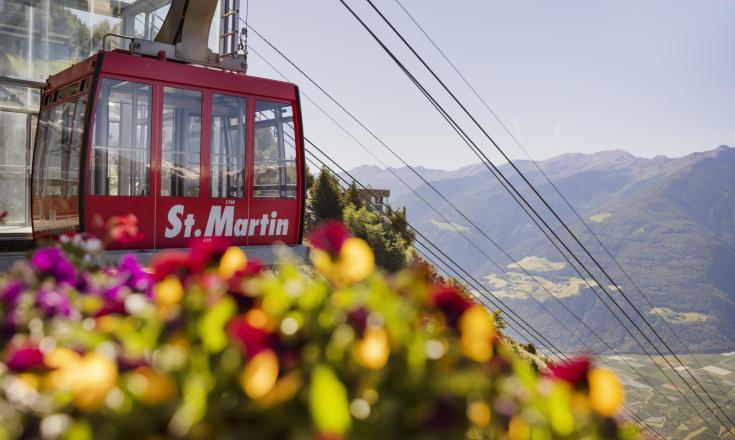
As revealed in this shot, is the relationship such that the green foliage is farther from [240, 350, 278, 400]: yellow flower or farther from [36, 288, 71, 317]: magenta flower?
[240, 350, 278, 400]: yellow flower

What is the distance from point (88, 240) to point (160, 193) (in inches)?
256

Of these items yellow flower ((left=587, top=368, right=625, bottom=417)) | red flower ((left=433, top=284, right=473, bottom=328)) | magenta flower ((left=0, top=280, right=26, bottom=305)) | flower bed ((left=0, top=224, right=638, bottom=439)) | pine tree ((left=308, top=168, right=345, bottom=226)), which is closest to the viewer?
flower bed ((left=0, top=224, right=638, bottom=439))

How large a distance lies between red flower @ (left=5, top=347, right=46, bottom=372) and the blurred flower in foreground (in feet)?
1.98

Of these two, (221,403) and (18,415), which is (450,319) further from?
(18,415)

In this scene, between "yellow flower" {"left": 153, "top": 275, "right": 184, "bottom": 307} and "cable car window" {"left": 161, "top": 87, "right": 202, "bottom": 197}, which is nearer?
"yellow flower" {"left": 153, "top": 275, "right": 184, "bottom": 307}

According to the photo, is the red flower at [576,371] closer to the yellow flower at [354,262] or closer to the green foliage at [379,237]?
the yellow flower at [354,262]

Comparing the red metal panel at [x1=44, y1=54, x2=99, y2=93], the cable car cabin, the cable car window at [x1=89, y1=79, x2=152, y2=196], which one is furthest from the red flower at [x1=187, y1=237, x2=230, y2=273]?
the red metal panel at [x1=44, y1=54, x2=99, y2=93]

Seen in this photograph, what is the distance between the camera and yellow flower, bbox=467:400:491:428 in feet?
4.31

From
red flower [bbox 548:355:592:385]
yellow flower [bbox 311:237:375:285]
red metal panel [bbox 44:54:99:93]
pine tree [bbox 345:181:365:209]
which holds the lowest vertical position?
pine tree [bbox 345:181:365:209]

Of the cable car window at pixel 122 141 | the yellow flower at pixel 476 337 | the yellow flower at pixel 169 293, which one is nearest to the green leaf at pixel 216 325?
the yellow flower at pixel 169 293

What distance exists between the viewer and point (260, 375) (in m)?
1.29

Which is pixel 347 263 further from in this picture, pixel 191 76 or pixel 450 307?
pixel 191 76

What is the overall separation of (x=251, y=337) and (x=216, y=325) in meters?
0.10

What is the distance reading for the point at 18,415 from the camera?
4.49 ft
